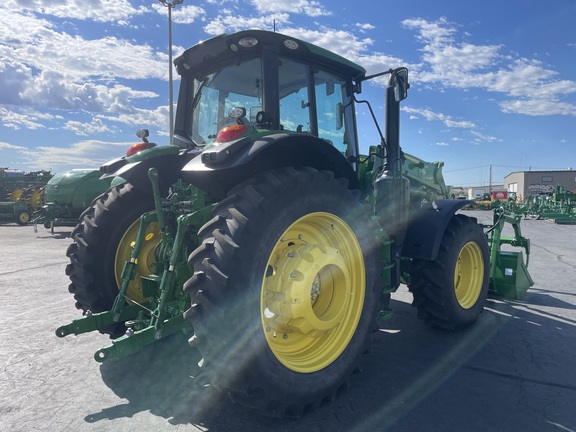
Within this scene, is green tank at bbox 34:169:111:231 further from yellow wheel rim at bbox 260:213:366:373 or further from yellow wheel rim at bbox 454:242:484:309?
yellow wheel rim at bbox 260:213:366:373

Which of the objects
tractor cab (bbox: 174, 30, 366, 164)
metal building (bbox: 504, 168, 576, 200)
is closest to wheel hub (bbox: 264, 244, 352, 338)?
tractor cab (bbox: 174, 30, 366, 164)

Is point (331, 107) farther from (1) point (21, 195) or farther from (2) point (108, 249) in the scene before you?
(1) point (21, 195)

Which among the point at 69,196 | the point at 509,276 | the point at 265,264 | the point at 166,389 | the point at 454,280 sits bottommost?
the point at 166,389

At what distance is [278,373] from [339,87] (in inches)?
111

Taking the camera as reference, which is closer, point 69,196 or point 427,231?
point 427,231

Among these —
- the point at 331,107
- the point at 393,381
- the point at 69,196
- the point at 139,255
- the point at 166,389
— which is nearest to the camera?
the point at 166,389

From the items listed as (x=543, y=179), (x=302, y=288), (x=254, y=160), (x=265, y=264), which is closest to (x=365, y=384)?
(x=302, y=288)

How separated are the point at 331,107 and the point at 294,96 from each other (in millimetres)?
499

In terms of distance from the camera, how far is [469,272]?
4.90 m

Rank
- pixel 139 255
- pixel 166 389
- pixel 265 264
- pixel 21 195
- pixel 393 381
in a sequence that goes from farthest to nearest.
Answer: pixel 21 195, pixel 139 255, pixel 393 381, pixel 166 389, pixel 265 264

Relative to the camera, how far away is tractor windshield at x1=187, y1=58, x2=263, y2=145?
3.61 m

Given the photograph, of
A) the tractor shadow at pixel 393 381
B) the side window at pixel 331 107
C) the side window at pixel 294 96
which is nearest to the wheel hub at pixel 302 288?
the tractor shadow at pixel 393 381

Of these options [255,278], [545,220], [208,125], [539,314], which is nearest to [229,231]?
[255,278]

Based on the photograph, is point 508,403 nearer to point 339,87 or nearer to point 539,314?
point 539,314
